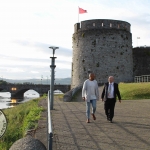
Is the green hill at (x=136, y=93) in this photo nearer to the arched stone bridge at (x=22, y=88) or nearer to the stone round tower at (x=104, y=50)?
the stone round tower at (x=104, y=50)

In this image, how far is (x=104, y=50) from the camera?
32.5 metres

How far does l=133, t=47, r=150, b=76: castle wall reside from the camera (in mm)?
36969

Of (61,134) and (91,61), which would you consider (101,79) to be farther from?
(61,134)

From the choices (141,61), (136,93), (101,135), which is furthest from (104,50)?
(101,135)

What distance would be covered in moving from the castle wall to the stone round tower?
3632 mm

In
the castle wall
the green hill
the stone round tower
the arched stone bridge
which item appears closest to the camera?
the green hill

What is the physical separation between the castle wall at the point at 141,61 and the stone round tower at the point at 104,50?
3.63 meters

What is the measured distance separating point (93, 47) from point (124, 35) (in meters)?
Result: 4.63

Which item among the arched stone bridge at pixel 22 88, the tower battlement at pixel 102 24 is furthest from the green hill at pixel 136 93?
the arched stone bridge at pixel 22 88

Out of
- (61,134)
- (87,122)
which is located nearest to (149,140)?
(61,134)

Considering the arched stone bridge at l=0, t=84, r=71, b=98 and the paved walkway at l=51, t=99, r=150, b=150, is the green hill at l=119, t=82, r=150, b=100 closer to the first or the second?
the paved walkway at l=51, t=99, r=150, b=150

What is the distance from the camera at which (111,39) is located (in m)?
32.8

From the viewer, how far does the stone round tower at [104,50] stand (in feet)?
106

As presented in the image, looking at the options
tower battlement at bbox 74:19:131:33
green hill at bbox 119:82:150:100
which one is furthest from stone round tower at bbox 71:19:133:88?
green hill at bbox 119:82:150:100
